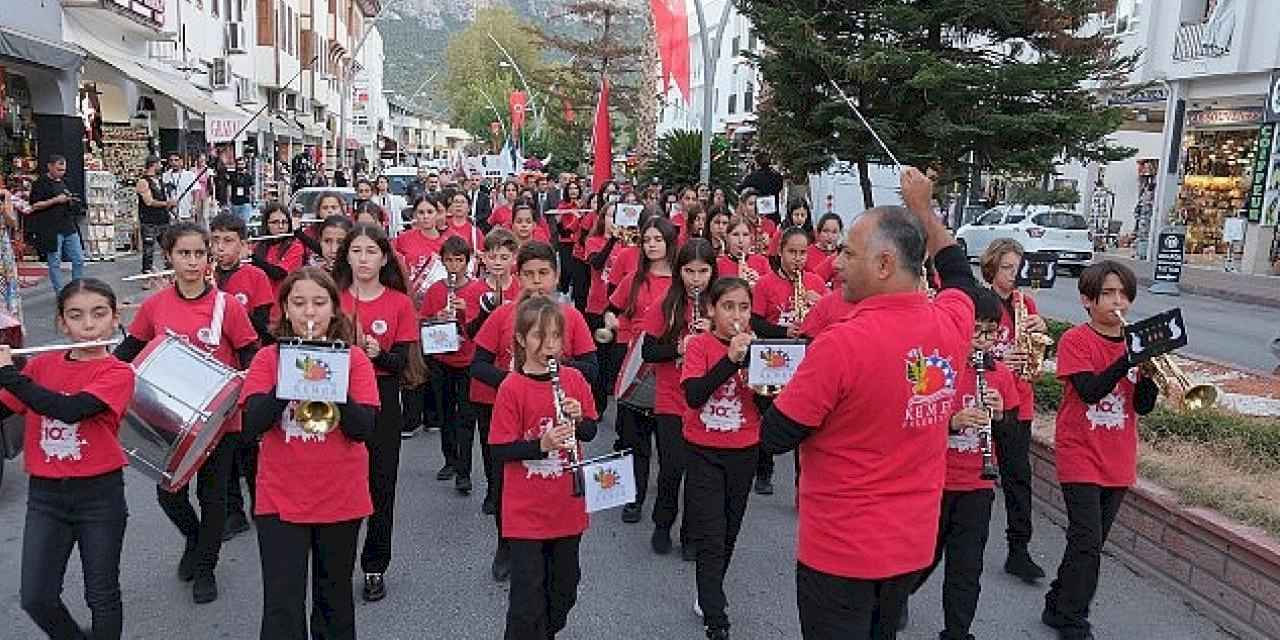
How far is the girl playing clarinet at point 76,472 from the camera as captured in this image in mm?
3811

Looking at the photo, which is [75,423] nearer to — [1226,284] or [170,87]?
[170,87]

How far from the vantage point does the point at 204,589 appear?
4938 millimetres

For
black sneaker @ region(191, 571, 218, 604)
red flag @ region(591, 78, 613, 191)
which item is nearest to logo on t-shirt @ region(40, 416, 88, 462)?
black sneaker @ region(191, 571, 218, 604)

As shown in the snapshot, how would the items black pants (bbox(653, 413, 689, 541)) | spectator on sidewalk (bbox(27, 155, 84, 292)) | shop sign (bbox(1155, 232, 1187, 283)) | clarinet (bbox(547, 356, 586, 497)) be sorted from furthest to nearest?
shop sign (bbox(1155, 232, 1187, 283)) < spectator on sidewalk (bbox(27, 155, 84, 292)) < black pants (bbox(653, 413, 689, 541)) < clarinet (bbox(547, 356, 586, 497))

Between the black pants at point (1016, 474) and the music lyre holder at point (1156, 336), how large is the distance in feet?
4.06

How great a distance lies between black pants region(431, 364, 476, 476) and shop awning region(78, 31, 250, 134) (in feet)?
41.5

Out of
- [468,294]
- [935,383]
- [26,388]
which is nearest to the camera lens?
[935,383]

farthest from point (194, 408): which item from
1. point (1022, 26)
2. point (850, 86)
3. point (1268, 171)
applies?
point (1268, 171)

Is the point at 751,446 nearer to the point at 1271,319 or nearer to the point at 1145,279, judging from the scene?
the point at 1271,319

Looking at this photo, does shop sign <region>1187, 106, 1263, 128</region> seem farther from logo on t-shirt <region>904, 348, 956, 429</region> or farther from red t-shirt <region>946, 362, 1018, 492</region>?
logo on t-shirt <region>904, 348, 956, 429</region>

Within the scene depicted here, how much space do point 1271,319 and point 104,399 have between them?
18862mm

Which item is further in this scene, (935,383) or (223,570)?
(223,570)

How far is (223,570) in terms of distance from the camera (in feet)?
17.4

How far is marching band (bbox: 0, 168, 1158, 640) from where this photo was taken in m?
2.96
